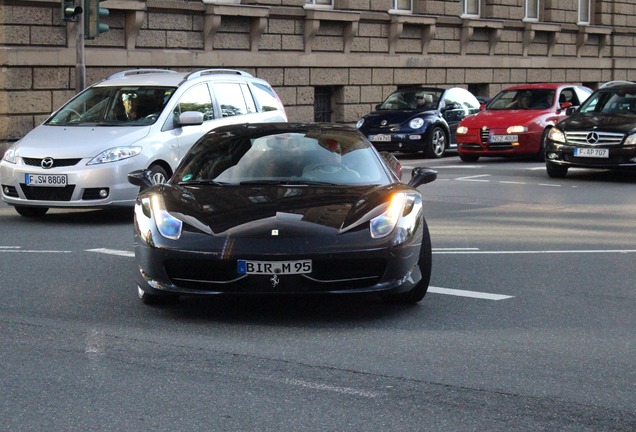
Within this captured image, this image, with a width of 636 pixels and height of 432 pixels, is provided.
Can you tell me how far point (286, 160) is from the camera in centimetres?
892

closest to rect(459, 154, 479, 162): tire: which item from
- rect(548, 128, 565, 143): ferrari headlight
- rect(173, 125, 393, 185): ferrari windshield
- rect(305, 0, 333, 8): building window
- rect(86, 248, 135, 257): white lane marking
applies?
rect(548, 128, 565, 143): ferrari headlight

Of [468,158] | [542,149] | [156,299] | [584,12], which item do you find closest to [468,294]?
[156,299]

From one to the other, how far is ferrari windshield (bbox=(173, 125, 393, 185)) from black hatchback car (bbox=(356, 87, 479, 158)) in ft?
54.2

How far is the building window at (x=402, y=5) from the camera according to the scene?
113 ft

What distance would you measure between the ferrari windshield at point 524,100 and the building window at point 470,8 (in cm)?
1223

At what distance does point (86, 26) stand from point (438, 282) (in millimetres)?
13533

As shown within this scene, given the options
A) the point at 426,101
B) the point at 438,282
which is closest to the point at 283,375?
the point at 438,282

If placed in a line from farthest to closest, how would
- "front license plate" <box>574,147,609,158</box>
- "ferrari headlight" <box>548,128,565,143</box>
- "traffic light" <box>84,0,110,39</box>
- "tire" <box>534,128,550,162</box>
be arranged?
"tire" <box>534,128,550,162</box> → "traffic light" <box>84,0,110,39</box> → "ferrari headlight" <box>548,128,565,143</box> → "front license plate" <box>574,147,609,158</box>

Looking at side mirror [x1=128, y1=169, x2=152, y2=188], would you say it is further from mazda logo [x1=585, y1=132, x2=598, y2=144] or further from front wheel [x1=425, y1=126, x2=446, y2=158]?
front wheel [x1=425, y1=126, x2=446, y2=158]

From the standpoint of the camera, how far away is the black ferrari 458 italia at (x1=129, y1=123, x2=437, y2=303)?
753 centimetres

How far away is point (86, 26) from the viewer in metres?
21.5

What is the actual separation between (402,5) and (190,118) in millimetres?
21729

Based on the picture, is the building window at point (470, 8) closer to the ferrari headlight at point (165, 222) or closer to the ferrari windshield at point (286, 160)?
the ferrari windshield at point (286, 160)

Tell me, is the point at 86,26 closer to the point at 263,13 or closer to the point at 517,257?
the point at 263,13
